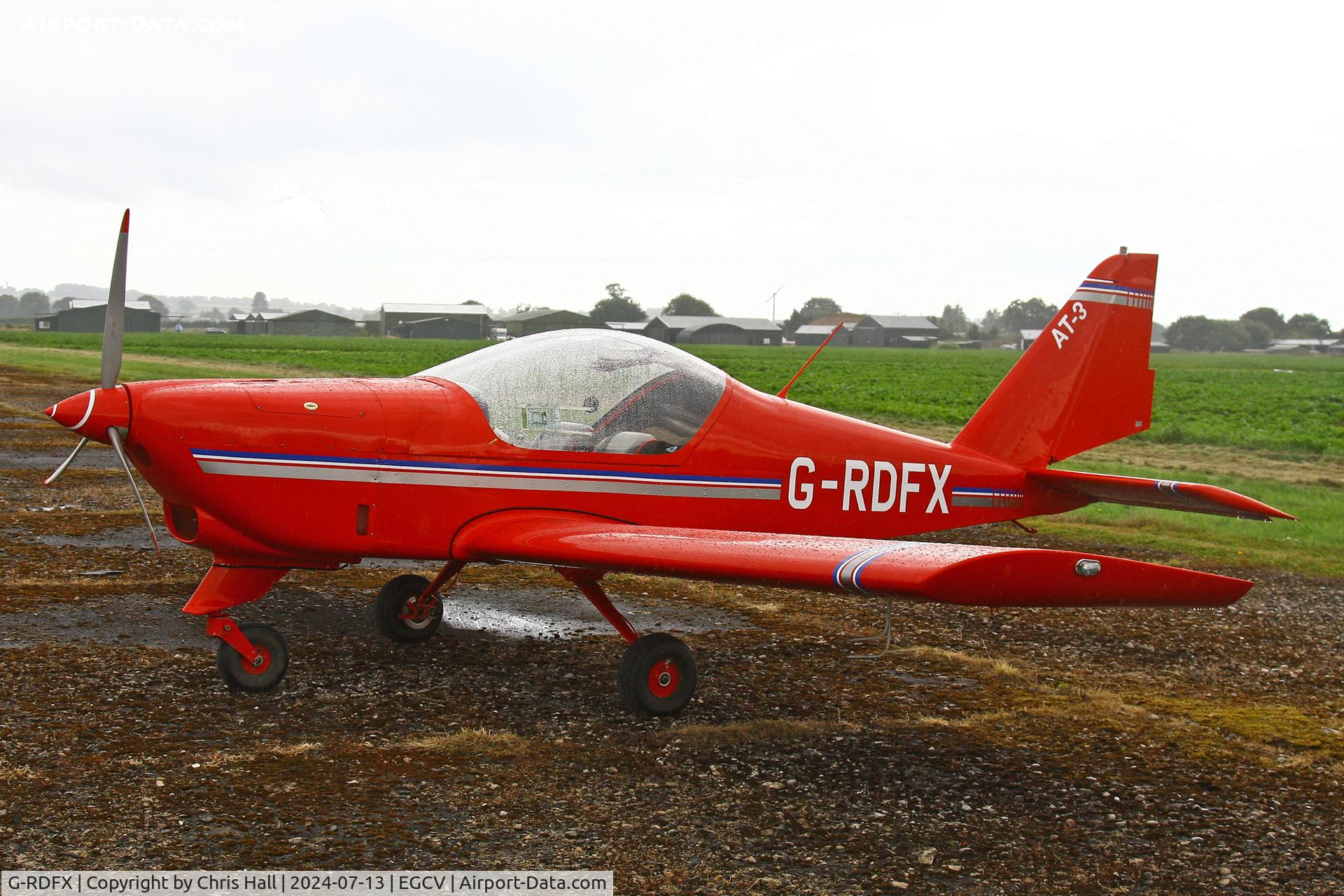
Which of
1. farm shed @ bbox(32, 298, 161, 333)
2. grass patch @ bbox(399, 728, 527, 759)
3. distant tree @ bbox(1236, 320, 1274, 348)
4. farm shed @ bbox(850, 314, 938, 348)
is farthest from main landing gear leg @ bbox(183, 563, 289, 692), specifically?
distant tree @ bbox(1236, 320, 1274, 348)

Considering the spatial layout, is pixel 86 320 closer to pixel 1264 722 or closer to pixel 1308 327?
Answer: pixel 1264 722

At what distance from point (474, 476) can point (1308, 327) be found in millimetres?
176971

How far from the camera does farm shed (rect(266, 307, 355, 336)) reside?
118 m

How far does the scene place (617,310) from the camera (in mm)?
108938

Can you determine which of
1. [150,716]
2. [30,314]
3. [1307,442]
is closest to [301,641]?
[150,716]

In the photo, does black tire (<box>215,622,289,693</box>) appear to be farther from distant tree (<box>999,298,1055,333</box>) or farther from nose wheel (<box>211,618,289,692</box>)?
distant tree (<box>999,298,1055,333</box>)

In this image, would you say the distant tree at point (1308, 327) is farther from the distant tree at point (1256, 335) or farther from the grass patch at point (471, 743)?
the grass patch at point (471, 743)

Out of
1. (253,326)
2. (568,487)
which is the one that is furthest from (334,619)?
(253,326)

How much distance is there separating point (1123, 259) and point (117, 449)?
6569mm

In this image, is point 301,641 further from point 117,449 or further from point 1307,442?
point 1307,442

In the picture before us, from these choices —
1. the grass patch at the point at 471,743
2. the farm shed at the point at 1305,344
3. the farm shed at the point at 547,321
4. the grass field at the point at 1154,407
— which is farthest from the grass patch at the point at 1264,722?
the farm shed at the point at 1305,344

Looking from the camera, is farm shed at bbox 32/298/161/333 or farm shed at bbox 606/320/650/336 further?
farm shed at bbox 32/298/161/333

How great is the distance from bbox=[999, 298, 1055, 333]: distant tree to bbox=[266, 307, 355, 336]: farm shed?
93.3 meters

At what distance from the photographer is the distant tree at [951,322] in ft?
478
